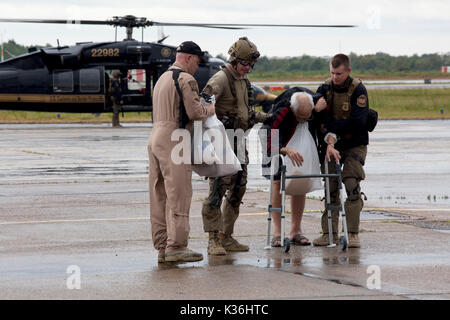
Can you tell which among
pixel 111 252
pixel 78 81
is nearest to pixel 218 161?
pixel 111 252

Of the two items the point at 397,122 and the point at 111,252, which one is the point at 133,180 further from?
the point at 397,122

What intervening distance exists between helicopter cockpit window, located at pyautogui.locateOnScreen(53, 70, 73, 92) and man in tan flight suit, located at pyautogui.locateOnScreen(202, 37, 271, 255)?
23293mm

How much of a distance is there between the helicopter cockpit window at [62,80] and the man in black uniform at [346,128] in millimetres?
23221

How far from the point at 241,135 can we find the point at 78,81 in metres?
23.4

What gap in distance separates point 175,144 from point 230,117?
1026mm

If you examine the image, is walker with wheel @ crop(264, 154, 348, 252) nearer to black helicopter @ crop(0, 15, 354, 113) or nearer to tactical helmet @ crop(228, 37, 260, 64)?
tactical helmet @ crop(228, 37, 260, 64)

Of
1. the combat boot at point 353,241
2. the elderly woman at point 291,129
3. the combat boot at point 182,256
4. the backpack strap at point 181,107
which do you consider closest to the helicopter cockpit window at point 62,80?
the elderly woman at point 291,129

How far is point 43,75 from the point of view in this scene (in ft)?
104

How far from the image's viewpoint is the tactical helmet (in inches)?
361

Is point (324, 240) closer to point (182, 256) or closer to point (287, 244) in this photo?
point (287, 244)

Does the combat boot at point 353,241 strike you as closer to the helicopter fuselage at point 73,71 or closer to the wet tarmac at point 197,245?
the wet tarmac at point 197,245

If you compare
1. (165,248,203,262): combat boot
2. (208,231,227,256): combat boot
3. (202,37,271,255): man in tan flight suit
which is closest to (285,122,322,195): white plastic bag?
(202,37,271,255): man in tan flight suit

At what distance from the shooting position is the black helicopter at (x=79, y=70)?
3170 centimetres

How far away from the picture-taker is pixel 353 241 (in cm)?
958
